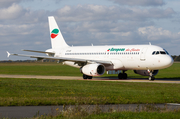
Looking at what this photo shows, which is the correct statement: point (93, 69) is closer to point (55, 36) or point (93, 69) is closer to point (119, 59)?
point (119, 59)

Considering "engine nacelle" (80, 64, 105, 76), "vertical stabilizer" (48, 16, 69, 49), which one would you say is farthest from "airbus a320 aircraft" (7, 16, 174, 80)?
"vertical stabilizer" (48, 16, 69, 49)

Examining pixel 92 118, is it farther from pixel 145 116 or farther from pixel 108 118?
pixel 145 116

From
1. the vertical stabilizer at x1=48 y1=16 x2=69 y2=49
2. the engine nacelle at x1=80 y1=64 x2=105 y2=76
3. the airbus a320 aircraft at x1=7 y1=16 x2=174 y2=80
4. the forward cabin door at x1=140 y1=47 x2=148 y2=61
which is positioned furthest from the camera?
the vertical stabilizer at x1=48 y1=16 x2=69 y2=49

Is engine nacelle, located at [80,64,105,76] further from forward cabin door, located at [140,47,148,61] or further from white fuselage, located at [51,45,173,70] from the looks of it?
forward cabin door, located at [140,47,148,61]

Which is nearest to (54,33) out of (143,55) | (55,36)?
(55,36)

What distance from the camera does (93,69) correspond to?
34469mm

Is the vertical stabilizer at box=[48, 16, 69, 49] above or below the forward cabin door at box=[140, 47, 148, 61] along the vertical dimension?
above

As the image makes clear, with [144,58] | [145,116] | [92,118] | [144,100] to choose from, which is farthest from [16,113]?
[144,58]

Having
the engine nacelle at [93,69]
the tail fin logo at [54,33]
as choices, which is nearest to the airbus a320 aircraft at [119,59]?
the engine nacelle at [93,69]

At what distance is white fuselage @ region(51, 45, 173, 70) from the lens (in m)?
32.9

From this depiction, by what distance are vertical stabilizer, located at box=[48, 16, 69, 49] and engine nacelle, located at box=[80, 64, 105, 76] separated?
34.8 ft

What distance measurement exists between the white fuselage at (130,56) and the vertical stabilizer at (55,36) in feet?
19.8

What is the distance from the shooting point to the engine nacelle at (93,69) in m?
34.4

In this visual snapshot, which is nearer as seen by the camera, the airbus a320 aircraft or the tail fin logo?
the airbus a320 aircraft
